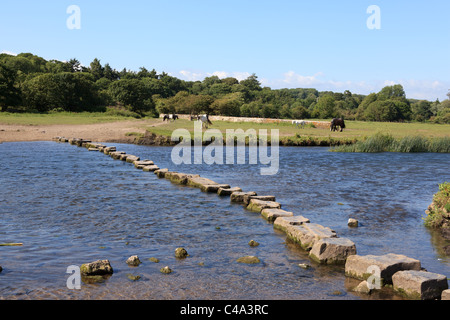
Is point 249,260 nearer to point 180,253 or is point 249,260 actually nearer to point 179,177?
point 180,253

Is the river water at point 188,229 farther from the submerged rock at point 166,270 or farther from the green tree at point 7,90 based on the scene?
the green tree at point 7,90

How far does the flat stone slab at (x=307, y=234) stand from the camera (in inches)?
381

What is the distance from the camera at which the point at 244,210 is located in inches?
546

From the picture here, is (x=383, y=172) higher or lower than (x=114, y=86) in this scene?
lower

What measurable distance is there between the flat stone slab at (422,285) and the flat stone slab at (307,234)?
2.36 meters

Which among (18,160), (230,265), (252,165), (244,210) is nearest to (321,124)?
(252,165)

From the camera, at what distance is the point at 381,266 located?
7812 mm

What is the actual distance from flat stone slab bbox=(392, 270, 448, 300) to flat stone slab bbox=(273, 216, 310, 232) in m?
3.82

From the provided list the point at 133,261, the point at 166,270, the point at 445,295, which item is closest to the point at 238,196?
the point at 133,261

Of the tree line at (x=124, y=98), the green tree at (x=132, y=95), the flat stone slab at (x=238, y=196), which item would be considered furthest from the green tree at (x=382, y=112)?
the flat stone slab at (x=238, y=196)

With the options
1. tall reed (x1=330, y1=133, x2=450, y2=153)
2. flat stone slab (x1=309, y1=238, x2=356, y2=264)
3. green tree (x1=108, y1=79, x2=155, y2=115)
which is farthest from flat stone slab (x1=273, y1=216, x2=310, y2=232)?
green tree (x1=108, y1=79, x2=155, y2=115)

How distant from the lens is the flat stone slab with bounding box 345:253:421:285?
7.79m
